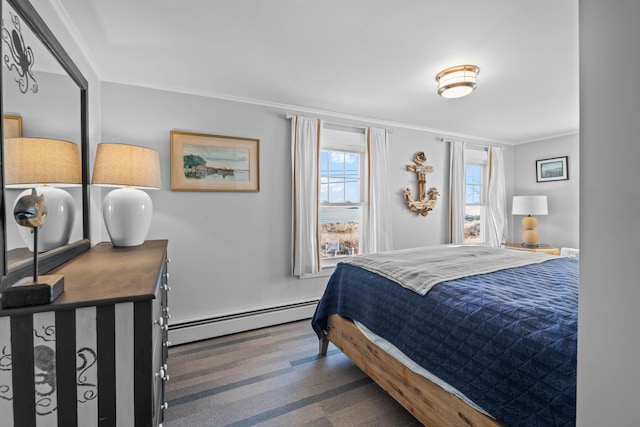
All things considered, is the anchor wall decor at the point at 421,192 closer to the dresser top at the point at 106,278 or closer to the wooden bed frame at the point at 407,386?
the wooden bed frame at the point at 407,386

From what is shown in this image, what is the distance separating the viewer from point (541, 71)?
2.39 m

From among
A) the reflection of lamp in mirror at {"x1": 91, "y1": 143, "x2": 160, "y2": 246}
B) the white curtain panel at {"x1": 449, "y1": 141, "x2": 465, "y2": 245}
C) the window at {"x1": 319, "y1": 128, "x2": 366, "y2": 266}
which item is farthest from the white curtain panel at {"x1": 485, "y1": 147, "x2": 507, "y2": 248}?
the reflection of lamp in mirror at {"x1": 91, "y1": 143, "x2": 160, "y2": 246}

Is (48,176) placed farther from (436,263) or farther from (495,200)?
(495,200)

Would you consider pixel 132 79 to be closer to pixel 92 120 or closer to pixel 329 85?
pixel 92 120

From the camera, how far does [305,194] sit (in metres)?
3.28

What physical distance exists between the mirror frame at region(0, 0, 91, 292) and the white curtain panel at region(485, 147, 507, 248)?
5.10 metres

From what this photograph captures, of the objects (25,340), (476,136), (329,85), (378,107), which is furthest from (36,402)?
(476,136)

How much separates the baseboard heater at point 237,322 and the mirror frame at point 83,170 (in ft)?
4.31

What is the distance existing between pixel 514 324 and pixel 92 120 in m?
3.00

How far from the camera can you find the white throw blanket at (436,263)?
1796mm

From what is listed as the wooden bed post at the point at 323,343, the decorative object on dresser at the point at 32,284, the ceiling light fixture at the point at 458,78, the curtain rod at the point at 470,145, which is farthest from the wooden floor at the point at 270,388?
the curtain rod at the point at 470,145

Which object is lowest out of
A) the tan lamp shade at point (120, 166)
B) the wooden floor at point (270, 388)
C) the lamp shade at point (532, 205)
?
the wooden floor at point (270, 388)

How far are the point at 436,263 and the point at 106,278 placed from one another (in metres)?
1.97

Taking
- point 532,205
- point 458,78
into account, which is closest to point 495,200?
point 532,205
